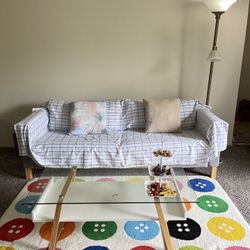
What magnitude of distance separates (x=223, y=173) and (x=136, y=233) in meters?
1.33

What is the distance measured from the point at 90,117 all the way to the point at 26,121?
65 centimetres

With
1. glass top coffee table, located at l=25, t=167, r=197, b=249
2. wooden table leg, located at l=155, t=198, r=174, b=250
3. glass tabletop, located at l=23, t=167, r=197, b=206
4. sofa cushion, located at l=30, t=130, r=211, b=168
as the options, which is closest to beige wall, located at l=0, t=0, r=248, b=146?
sofa cushion, located at l=30, t=130, r=211, b=168

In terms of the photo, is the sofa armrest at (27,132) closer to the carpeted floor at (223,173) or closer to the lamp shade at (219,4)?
the carpeted floor at (223,173)

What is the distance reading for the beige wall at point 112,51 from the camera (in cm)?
288

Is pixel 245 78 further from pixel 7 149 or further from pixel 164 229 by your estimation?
pixel 7 149

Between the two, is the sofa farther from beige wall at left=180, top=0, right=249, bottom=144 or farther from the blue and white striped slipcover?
beige wall at left=180, top=0, right=249, bottom=144

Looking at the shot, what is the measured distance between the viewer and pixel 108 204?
5.45 feet

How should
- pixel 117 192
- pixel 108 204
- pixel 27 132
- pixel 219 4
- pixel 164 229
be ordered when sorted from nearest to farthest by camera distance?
pixel 164 229 < pixel 108 204 < pixel 117 192 < pixel 27 132 < pixel 219 4

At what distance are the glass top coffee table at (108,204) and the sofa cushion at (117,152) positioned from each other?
538mm

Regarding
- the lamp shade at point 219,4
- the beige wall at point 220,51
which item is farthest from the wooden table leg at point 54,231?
the lamp shade at point 219,4

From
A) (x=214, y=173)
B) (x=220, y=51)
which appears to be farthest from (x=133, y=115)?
(x=220, y=51)

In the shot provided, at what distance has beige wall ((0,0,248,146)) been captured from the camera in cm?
288

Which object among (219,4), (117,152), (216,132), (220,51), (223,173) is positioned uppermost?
(219,4)

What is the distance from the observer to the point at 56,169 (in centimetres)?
267
